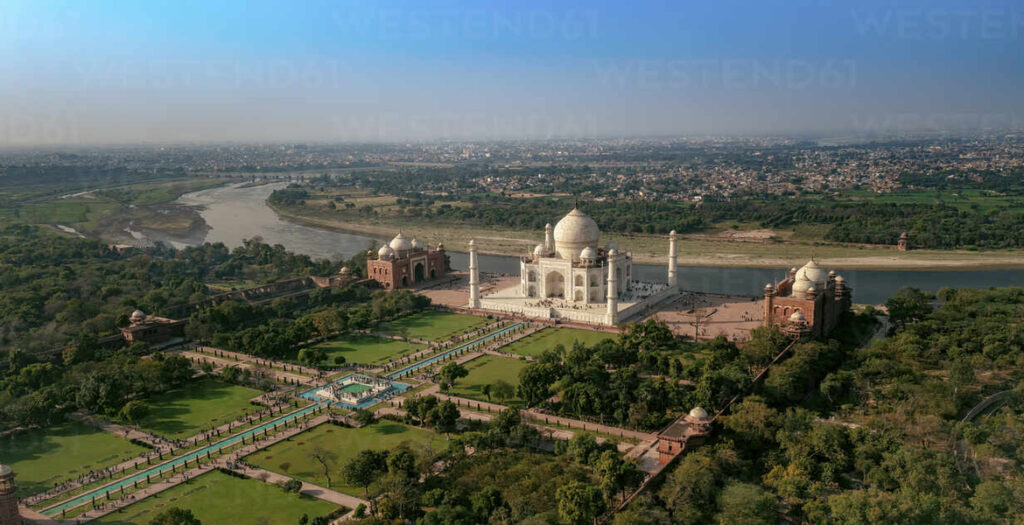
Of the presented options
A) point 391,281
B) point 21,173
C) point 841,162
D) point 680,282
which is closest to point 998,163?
point 841,162

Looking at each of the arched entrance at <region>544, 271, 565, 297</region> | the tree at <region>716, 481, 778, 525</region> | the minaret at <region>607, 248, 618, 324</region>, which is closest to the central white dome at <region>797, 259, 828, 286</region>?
the minaret at <region>607, 248, 618, 324</region>

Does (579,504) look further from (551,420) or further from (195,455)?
(195,455)

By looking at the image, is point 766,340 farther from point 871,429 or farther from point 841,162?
point 841,162

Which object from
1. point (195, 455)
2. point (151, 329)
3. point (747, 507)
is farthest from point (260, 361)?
point (747, 507)

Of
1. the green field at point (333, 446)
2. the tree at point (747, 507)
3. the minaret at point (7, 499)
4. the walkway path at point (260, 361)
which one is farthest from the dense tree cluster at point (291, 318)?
the tree at point (747, 507)

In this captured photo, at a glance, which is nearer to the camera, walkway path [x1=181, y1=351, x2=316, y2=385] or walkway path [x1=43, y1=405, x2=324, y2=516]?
walkway path [x1=43, y1=405, x2=324, y2=516]

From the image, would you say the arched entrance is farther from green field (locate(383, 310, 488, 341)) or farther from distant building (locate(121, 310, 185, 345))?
distant building (locate(121, 310, 185, 345))
